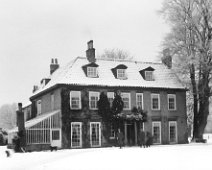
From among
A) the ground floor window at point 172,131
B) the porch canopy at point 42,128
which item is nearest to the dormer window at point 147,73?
the ground floor window at point 172,131

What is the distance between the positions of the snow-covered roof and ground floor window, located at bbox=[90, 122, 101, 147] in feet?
12.6

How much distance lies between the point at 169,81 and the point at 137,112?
248 inches

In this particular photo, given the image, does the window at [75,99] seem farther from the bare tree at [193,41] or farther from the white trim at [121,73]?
the bare tree at [193,41]

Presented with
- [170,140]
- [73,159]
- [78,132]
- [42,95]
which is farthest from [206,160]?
[42,95]

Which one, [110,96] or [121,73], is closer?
[110,96]

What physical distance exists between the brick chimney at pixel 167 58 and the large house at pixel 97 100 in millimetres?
389

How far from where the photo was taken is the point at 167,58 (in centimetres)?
4803

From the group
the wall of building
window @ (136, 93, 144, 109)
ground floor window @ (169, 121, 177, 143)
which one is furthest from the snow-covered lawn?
ground floor window @ (169, 121, 177, 143)

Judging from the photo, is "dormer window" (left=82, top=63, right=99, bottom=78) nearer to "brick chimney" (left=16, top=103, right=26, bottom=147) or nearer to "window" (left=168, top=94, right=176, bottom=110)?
"brick chimney" (left=16, top=103, right=26, bottom=147)

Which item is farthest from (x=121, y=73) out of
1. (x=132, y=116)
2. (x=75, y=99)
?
(x=75, y=99)

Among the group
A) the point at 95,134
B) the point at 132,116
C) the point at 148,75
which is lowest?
the point at 95,134

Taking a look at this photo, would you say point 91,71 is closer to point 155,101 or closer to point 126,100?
point 126,100

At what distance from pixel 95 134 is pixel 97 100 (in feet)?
10.6

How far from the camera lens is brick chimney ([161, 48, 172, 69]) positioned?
45344 millimetres
